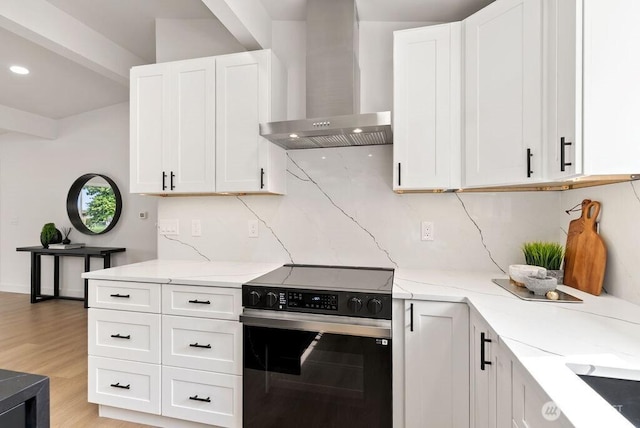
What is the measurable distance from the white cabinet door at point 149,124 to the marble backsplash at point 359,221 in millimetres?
346

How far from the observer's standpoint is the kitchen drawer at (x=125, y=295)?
6.38 feet

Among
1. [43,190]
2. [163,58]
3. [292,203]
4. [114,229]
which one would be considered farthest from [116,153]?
[292,203]

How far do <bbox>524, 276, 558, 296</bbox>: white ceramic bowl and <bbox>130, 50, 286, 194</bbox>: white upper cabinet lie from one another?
1.56 metres

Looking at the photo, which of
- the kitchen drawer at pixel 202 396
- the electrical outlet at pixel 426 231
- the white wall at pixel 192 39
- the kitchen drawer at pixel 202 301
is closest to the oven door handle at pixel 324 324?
the kitchen drawer at pixel 202 301

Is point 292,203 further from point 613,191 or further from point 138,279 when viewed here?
point 613,191

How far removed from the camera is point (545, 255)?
71.4 inches

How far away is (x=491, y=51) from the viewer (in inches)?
67.1

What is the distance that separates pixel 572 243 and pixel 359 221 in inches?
47.4

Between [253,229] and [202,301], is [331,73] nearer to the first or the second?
[253,229]

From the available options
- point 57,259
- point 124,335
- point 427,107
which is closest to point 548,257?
point 427,107

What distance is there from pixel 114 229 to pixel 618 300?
5268mm

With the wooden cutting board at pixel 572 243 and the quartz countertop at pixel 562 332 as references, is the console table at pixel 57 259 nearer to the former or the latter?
the quartz countertop at pixel 562 332

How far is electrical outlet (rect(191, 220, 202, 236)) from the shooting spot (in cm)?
262

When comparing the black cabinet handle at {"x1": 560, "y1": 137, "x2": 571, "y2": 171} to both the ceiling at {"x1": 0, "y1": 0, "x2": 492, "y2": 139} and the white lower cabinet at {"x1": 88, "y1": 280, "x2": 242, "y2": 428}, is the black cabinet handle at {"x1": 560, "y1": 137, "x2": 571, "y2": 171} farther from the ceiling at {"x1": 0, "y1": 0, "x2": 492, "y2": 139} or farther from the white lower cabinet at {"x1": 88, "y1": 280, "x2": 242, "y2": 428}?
the white lower cabinet at {"x1": 88, "y1": 280, "x2": 242, "y2": 428}
